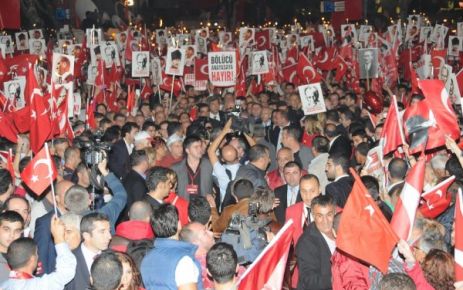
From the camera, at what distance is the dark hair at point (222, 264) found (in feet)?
19.2

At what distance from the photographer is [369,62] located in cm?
1917

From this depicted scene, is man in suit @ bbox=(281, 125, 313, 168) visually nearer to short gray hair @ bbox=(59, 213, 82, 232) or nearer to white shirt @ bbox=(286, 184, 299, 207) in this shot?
white shirt @ bbox=(286, 184, 299, 207)

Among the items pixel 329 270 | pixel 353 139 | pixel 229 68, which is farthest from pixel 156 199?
pixel 229 68

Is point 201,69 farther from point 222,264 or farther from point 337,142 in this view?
point 222,264

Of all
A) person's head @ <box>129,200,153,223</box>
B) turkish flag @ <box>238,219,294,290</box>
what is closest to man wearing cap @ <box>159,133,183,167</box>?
person's head @ <box>129,200,153,223</box>

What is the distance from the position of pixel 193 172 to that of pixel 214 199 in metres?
0.42

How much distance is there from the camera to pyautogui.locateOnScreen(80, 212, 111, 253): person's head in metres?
6.87

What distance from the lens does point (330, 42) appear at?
29078 millimetres

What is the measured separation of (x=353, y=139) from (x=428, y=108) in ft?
10.6

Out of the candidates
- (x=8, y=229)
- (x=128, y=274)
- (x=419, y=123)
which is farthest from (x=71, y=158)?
(x=128, y=274)

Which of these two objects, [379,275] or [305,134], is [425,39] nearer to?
[305,134]

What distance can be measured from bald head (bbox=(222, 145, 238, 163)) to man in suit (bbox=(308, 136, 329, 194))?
0.94 metres

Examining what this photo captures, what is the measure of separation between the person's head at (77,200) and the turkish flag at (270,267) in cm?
236

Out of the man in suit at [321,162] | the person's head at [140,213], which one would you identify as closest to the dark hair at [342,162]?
the man in suit at [321,162]
